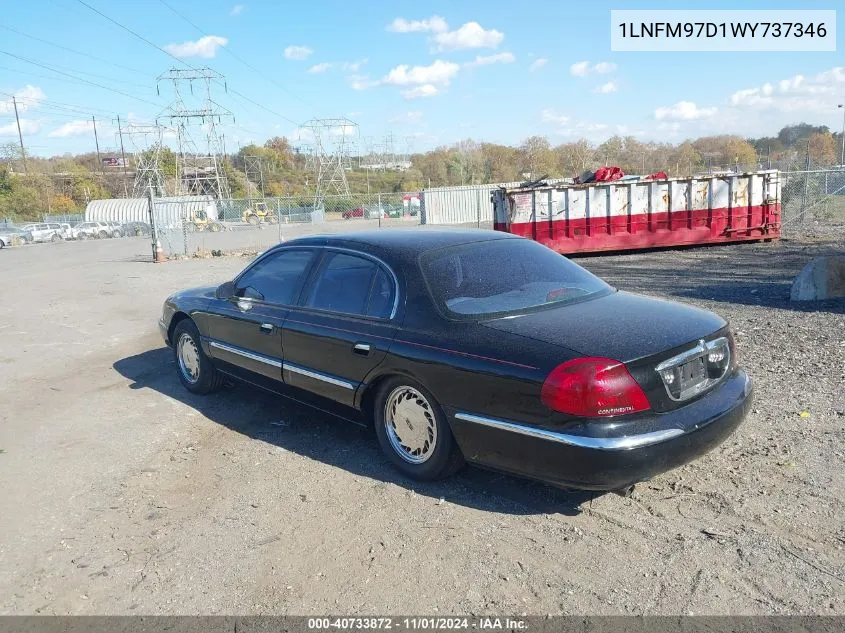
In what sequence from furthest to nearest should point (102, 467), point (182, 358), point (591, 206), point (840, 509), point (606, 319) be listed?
point (591, 206) → point (182, 358) → point (102, 467) → point (606, 319) → point (840, 509)

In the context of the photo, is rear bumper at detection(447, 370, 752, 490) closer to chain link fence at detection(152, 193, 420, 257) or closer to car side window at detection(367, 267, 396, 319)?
car side window at detection(367, 267, 396, 319)

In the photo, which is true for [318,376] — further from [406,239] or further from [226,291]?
[226,291]

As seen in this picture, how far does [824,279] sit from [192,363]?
7.99 metres

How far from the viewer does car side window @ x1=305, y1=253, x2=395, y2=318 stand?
4.22m

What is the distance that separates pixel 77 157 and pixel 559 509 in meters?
131

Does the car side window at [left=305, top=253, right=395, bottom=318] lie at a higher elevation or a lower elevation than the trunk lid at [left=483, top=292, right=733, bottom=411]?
higher

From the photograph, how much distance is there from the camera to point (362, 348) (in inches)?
163

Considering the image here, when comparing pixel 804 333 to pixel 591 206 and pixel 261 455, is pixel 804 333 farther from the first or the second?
pixel 591 206

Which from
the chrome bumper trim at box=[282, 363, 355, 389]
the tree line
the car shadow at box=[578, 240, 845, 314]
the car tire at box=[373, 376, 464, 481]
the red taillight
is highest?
A: the tree line

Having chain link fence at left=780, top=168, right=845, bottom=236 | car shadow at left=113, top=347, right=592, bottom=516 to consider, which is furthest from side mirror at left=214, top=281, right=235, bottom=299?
chain link fence at left=780, top=168, right=845, bottom=236

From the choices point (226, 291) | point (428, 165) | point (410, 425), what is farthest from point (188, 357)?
point (428, 165)

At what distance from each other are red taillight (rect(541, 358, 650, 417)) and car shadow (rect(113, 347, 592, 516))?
2.42ft

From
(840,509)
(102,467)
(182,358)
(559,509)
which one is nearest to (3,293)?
(182,358)

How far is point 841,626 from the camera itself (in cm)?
260
